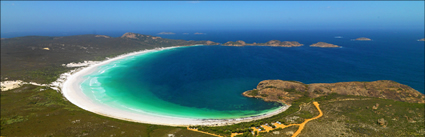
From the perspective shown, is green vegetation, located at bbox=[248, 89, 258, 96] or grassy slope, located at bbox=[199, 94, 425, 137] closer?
grassy slope, located at bbox=[199, 94, 425, 137]

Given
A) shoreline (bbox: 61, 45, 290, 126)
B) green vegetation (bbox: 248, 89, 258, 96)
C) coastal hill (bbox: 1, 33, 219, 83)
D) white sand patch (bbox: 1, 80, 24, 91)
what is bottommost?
shoreline (bbox: 61, 45, 290, 126)

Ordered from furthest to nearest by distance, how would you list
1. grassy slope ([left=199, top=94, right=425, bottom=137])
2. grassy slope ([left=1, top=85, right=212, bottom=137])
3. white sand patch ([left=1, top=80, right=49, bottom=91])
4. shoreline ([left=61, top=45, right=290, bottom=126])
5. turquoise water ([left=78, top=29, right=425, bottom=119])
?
white sand patch ([left=1, top=80, right=49, bottom=91]), turquoise water ([left=78, top=29, right=425, bottom=119]), shoreline ([left=61, top=45, right=290, bottom=126]), grassy slope ([left=1, top=85, right=212, bottom=137]), grassy slope ([left=199, top=94, right=425, bottom=137])

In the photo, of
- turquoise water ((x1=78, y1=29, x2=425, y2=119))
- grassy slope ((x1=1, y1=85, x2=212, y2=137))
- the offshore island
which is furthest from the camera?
turquoise water ((x1=78, y1=29, x2=425, y2=119))

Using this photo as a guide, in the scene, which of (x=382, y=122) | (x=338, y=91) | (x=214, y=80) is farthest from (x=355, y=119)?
(x=214, y=80)

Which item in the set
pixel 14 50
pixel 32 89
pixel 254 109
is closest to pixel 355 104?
pixel 254 109

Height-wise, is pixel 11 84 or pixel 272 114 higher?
pixel 11 84

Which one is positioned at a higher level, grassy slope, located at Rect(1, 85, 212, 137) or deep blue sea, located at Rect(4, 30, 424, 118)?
deep blue sea, located at Rect(4, 30, 424, 118)

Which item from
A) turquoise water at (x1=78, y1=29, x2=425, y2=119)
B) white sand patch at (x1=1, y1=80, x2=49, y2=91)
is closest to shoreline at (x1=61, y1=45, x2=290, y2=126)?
turquoise water at (x1=78, y1=29, x2=425, y2=119)

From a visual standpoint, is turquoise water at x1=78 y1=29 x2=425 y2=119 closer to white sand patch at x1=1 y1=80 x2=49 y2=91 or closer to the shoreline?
the shoreline

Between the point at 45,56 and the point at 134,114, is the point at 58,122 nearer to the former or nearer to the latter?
the point at 134,114

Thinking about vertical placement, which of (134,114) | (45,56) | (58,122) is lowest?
(134,114)
